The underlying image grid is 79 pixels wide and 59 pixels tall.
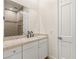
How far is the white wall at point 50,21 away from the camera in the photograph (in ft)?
13.1

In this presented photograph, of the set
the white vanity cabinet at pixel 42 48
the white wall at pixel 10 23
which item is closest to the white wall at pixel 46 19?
the white vanity cabinet at pixel 42 48

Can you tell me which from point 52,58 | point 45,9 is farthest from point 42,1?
point 52,58

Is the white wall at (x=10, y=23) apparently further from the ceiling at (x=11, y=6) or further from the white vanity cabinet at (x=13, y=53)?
the white vanity cabinet at (x=13, y=53)

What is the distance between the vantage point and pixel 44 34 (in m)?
4.23

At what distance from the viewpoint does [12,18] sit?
2.80 meters

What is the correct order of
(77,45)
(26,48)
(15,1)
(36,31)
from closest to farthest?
1. (77,45)
2. (26,48)
3. (15,1)
4. (36,31)

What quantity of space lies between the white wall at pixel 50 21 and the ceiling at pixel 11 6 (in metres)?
1.36

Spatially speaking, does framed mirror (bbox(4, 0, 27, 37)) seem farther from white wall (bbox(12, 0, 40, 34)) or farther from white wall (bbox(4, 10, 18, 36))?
white wall (bbox(12, 0, 40, 34))

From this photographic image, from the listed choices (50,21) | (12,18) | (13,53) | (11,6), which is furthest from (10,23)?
(50,21)

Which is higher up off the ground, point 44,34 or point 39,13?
point 39,13

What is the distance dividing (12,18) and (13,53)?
1.15 meters

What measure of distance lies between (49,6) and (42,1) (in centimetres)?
39

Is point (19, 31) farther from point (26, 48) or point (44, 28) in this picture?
point (44, 28)

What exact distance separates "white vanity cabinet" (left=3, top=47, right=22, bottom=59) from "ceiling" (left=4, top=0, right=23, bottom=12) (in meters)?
1.08
